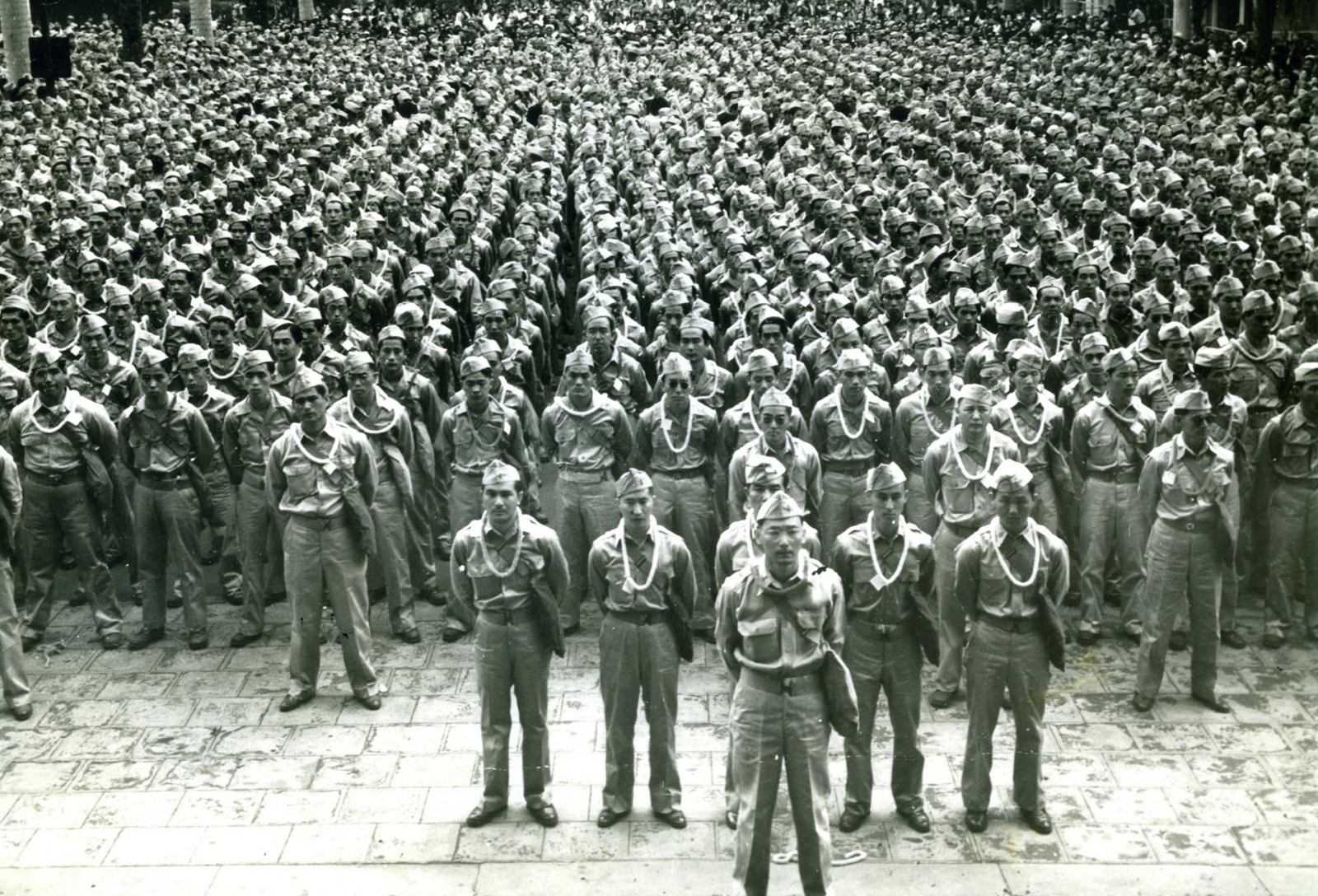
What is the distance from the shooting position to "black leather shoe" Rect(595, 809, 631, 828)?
734 centimetres

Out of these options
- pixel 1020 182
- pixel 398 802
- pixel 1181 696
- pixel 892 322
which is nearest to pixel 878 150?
pixel 1020 182

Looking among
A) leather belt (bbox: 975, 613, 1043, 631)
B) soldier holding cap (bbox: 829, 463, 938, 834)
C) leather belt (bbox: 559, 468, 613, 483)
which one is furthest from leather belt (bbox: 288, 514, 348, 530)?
leather belt (bbox: 975, 613, 1043, 631)

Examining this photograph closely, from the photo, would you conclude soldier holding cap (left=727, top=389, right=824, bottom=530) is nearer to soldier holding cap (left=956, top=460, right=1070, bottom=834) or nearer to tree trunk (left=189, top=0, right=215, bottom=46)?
soldier holding cap (left=956, top=460, right=1070, bottom=834)

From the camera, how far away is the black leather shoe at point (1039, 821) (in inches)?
283

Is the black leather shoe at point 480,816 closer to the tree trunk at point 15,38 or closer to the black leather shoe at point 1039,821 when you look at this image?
the black leather shoe at point 1039,821

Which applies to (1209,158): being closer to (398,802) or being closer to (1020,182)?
(1020,182)

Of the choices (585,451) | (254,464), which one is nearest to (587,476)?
(585,451)

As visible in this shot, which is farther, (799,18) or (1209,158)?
(799,18)

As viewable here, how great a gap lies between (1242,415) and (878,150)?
1158 cm

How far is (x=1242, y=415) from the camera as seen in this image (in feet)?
30.6

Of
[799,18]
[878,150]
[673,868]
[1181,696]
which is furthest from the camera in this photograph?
[799,18]

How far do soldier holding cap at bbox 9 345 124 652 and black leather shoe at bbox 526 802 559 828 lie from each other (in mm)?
3673

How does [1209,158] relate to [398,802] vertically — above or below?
above

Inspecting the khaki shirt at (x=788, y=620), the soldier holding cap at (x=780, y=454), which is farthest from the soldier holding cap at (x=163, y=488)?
the khaki shirt at (x=788, y=620)
